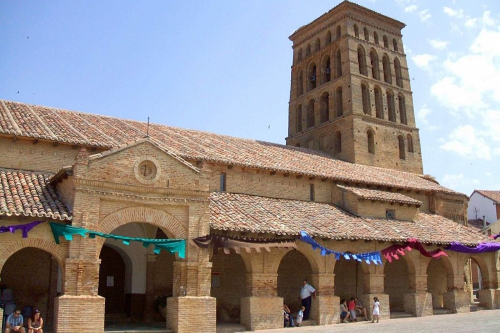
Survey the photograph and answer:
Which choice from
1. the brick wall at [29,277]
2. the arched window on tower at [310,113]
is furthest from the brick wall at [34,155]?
the arched window on tower at [310,113]

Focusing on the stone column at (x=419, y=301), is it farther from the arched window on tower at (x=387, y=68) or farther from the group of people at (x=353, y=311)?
the arched window on tower at (x=387, y=68)

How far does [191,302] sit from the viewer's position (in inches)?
658

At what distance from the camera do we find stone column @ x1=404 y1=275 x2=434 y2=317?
2355 centimetres

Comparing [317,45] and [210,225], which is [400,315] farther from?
[317,45]

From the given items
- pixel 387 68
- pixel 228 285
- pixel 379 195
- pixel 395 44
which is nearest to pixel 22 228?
pixel 228 285

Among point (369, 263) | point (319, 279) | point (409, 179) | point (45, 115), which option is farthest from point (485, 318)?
point (45, 115)

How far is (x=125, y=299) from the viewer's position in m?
20.8

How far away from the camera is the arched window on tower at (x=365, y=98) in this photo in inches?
1331

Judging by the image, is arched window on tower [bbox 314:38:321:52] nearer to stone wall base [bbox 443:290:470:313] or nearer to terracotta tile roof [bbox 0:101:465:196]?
terracotta tile roof [bbox 0:101:465:196]

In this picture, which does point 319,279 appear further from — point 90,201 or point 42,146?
point 42,146

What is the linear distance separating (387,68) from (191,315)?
25016 mm

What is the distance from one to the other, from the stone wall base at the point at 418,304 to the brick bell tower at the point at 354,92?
9.89 m

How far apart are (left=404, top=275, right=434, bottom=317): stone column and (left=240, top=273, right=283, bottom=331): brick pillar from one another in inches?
288

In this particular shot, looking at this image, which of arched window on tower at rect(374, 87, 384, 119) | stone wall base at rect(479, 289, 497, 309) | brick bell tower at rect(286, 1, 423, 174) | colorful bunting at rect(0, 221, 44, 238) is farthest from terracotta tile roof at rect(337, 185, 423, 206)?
colorful bunting at rect(0, 221, 44, 238)
